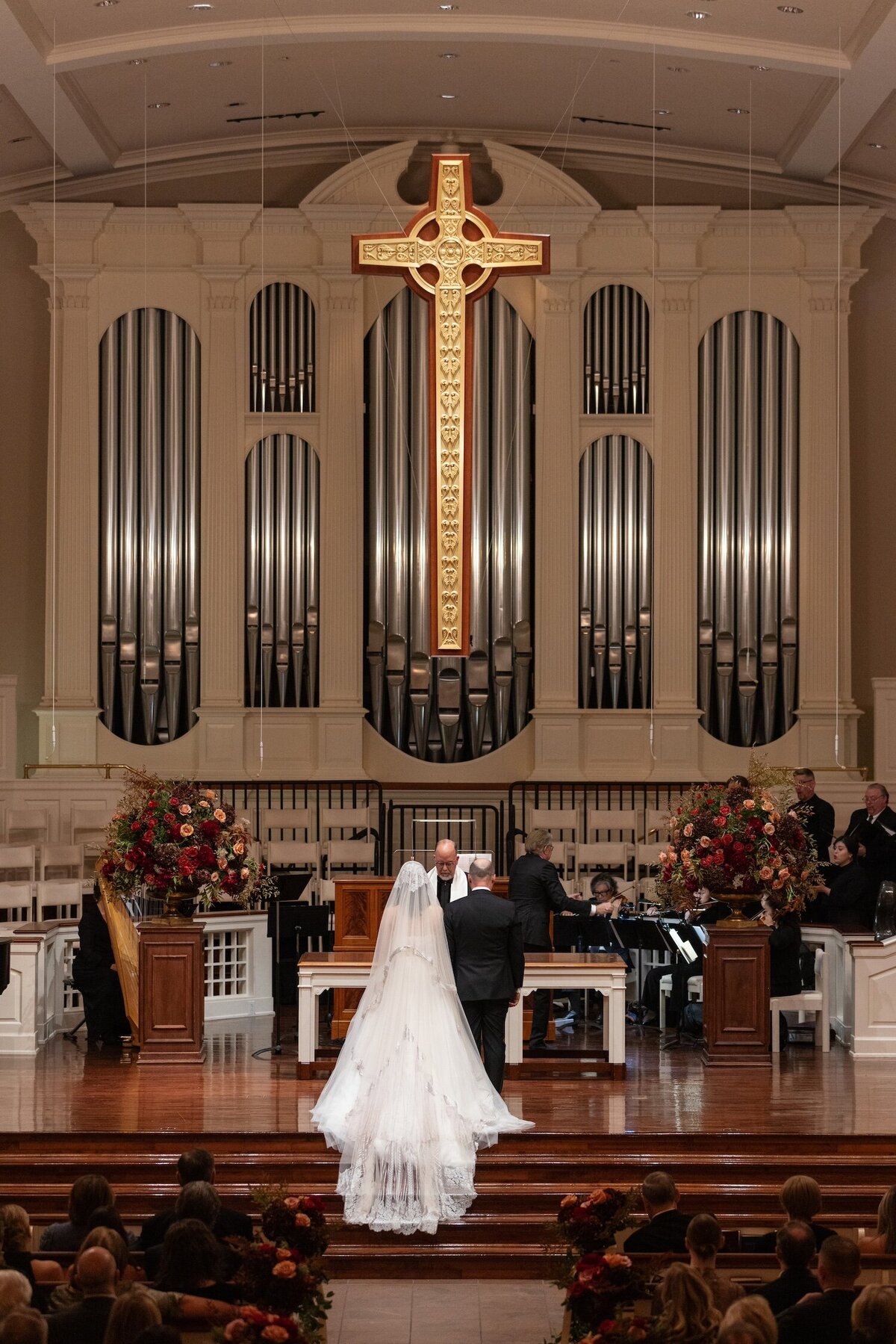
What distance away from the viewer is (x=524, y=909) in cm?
1146

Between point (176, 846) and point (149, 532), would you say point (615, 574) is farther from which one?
point (176, 846)

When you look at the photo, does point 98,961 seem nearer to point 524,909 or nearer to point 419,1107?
point 524,909

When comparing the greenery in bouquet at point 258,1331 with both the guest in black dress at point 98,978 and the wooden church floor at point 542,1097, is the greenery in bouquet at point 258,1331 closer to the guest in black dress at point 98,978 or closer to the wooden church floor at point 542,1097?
the wooden church floor at point 542,1097

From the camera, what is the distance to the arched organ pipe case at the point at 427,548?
17.1 metres

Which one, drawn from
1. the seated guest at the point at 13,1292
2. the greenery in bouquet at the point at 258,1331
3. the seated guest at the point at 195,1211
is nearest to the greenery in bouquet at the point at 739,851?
the seated guest at the point at 195,1211

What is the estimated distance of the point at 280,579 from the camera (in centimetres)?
1714

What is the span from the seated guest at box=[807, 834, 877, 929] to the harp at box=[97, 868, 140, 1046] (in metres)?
4.40

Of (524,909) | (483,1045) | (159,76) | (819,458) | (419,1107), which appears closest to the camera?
(419,1107)

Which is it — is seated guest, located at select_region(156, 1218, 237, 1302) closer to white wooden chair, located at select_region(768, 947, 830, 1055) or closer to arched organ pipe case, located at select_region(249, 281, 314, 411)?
white wooden chair, located at select_region(768, 947, 830, 1055)

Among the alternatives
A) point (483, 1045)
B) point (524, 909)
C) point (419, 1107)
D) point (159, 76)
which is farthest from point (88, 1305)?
point (159, 76)

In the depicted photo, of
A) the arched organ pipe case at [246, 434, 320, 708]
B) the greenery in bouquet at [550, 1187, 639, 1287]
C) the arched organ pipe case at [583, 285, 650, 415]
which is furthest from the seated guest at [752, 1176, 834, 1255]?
the arched organ pipe case at [583, 285, 650, 415]

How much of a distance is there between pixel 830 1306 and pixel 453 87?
12.6 m

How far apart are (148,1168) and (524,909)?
3286mm

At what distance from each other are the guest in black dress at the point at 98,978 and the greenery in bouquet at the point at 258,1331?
6.49 m
